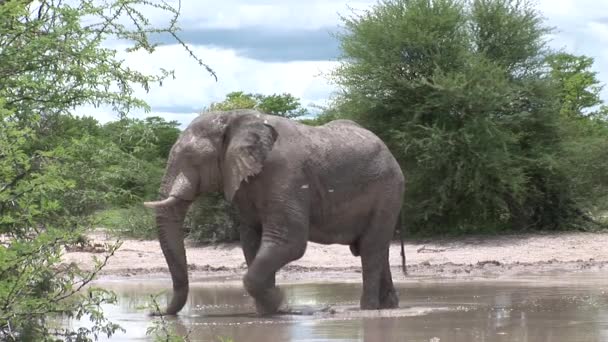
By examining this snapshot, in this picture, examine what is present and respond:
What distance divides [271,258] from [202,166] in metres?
1.15

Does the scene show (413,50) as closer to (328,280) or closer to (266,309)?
(328,280)

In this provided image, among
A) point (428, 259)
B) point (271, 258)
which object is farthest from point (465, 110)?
point (271, 258)

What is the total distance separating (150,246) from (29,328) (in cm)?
1461

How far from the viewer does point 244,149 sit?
1248cm

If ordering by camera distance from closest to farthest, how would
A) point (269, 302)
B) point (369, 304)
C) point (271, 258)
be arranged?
point (271, 258), point (269, 302), point (369, 304)

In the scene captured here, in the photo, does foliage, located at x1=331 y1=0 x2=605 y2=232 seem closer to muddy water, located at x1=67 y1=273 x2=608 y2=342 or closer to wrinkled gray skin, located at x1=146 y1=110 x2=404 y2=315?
muddy water, located at x1=67 y1=273 x2=608 y2=342

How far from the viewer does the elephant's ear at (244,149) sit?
12469mm

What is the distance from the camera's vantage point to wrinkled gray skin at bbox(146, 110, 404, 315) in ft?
41.0

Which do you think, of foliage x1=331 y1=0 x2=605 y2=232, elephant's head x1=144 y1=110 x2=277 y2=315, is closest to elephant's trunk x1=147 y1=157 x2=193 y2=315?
elephant's head x1=144 y1=110 x2=277 y2=315

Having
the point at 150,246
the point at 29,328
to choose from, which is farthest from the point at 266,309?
the point at 150,246

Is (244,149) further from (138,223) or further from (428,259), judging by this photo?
(138,223)

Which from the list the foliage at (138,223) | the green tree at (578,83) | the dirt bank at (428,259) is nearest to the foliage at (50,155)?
the dirt bank at (428,259)

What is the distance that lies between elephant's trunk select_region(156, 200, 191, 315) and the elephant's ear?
510 mm

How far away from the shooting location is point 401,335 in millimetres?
10953
